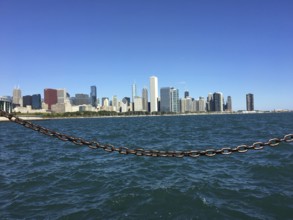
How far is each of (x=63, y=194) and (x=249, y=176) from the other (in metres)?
7.65

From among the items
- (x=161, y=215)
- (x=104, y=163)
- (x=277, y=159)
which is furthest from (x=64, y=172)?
(x=277, y=159)

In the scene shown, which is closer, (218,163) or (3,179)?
(3,179)

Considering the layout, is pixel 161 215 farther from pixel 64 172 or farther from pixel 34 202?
pixel 64 172

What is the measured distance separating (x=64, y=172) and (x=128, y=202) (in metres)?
5.69

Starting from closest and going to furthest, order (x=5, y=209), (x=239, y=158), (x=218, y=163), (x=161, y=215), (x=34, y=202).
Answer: (x=161, y=215) → (x=5, y=209) → (x=34, y=202) → (x=218, y=163) → (x=239, y=158)

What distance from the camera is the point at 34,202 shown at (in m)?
8.52

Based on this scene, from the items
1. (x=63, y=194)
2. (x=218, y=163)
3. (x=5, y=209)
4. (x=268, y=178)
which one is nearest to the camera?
(x=5, y=209)

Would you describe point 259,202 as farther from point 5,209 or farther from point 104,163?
point 104,163

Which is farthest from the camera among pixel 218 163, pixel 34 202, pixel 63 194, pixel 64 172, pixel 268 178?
pixel 218 163

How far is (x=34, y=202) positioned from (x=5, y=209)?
0.85m

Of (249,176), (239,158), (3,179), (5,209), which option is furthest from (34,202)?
(239,158)

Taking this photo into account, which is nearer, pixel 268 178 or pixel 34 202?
pixel 34 202

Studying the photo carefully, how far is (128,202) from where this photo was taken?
8312mm

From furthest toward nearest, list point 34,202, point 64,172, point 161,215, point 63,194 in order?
point 64,172, point 63,194, point 34,202, point 161,215
